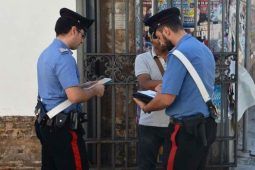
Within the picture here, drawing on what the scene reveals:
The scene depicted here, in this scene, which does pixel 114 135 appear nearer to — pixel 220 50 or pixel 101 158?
pixel 101 158

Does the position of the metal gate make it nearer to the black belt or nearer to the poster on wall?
the poster on wall

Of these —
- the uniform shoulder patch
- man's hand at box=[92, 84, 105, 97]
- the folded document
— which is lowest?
the folded document

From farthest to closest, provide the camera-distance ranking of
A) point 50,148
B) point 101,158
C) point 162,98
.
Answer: point 101,158 → point 50,148 → point 162,98

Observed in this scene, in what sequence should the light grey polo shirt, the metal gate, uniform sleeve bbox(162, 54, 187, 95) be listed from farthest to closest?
1. the metal gate
2. the light grey polo shirt
3. uniform sleeve bbox(162, 54, 187, 95)

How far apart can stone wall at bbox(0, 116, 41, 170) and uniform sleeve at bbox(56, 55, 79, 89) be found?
179cm

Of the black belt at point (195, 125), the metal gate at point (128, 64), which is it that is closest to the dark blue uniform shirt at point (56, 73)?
the black belt at point (195, 125)

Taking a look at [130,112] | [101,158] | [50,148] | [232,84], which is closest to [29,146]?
[101,158]

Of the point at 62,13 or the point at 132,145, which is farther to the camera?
the point at 132,145

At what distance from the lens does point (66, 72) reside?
12.7 feet

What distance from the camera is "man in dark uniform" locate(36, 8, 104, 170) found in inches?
154

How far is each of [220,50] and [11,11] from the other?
233cm

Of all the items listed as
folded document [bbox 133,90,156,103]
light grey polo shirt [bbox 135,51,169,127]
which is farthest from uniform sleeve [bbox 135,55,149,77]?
folded document [bbox 133,90,156,103]

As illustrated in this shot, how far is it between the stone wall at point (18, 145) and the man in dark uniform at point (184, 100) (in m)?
2.24

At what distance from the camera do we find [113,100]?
542cm
